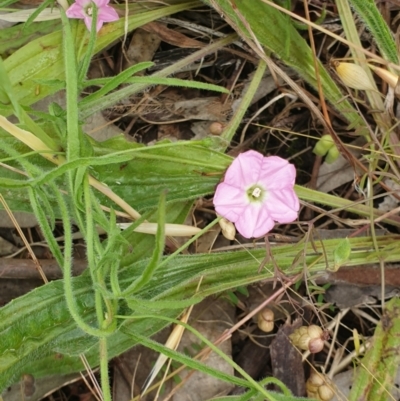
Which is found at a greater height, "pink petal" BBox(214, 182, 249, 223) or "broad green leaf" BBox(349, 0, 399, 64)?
"broad green leaf" BBox(349, 0, 399, 64)

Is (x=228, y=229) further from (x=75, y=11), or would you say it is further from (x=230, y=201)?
(x=75, y=11)

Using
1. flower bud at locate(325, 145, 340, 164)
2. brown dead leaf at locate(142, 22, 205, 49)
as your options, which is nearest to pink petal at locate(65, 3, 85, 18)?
brown dead leaf at locate(142, 22, 205, 49)

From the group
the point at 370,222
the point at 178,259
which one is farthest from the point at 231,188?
the point at 370,222

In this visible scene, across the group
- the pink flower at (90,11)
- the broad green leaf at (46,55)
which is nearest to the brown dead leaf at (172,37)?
the broad green leaf at (46,55)

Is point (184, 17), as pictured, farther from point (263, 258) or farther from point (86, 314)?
point (86, 314)

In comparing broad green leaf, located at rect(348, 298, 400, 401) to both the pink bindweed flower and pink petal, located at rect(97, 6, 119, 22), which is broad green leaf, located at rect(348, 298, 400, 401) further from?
pink petal, located at rect(97, 6, 119, 22)

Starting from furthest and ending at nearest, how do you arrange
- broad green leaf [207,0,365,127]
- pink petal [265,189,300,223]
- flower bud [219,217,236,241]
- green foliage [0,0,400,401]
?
broad green leaf [207,0,365,127] < flower bud [219,217,236,241] < pink petal [265,189,300,223] < green foliage [0,0,400,401]
